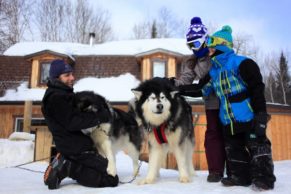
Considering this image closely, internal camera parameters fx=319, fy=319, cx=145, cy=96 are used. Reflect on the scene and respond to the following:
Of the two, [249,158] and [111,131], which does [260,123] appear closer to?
[249,158]

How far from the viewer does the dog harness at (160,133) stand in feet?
11.5

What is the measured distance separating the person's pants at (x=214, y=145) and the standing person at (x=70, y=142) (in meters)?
1.08

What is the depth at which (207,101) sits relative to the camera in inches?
144

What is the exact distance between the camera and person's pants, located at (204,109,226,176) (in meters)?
3.54

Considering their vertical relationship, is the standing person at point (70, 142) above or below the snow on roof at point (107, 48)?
below

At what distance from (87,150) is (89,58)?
973cm

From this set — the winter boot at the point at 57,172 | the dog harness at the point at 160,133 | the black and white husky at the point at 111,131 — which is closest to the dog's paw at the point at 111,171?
the black and white husky at the point at 111,131

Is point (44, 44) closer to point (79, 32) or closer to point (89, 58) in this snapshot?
point (89, 58)

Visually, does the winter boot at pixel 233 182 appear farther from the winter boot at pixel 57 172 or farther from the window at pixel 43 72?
the window at pixel 43 72

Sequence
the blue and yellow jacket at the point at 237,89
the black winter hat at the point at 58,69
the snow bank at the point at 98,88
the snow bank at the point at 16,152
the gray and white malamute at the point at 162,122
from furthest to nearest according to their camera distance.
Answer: the snow bank at the point at 98,88
the snow bank at the point at 16,152
the black winter hat at the point at 58,69
the gray and white malamute at the point at 162,122
the blue and yellow jacket at the point at 237,89

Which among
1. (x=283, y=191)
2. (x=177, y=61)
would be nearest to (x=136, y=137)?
(x=283, y=191)

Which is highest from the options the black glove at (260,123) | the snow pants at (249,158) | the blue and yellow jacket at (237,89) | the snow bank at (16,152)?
the blue and yellow jacket at (237,89)

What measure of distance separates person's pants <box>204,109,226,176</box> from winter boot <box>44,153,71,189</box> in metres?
1.56

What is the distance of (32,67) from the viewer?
41.2ft
